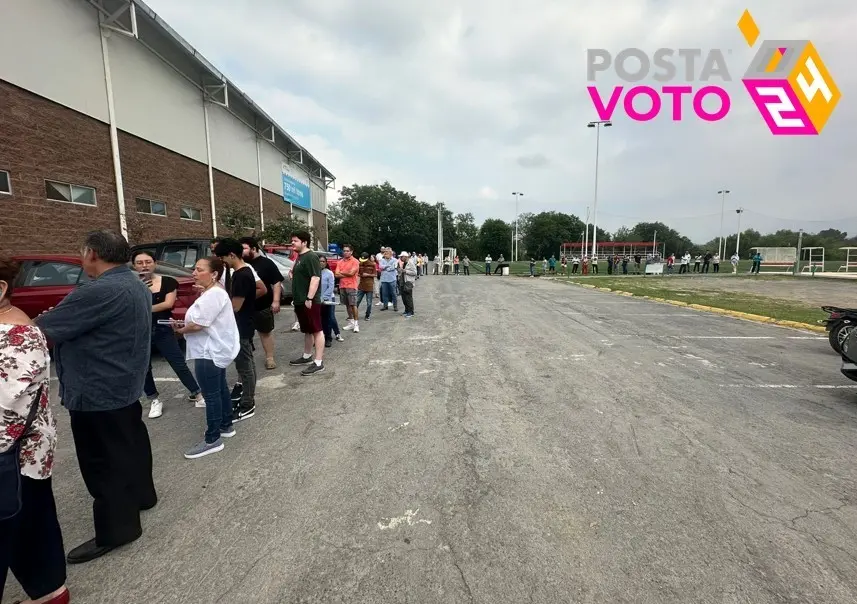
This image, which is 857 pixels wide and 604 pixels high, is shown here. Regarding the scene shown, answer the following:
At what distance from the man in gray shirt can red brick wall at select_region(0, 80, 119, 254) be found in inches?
428

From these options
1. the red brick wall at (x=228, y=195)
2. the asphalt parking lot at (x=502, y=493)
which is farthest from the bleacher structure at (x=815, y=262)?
the red brick wall at (x=228, y=195)

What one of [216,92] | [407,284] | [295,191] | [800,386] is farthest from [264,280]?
[295,191]

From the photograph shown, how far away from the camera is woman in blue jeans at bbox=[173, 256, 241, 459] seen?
327 centimetres

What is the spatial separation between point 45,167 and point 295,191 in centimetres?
2185

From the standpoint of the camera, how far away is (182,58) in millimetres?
16781

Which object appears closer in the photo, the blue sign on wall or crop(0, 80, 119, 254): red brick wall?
crop(0, 80, 119, 254): red brick wall

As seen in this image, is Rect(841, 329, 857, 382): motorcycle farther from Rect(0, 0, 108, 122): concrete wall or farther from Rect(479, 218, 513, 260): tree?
Rect(479, 218, 513, 260): tree

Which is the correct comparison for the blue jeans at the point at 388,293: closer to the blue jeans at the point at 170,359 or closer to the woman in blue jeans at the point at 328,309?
the woman in blue jeans at the point at 328,309

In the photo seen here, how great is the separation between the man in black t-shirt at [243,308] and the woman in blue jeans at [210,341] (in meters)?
0.66

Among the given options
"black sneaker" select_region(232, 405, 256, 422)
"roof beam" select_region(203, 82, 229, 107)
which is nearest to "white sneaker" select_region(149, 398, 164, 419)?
"black sneaker" select_region(232, 405, 256, 422)

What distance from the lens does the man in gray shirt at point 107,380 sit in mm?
2205

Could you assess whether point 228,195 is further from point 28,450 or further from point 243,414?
point 28,450

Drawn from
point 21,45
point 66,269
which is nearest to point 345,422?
point 66,269

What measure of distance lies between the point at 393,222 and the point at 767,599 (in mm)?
66412
